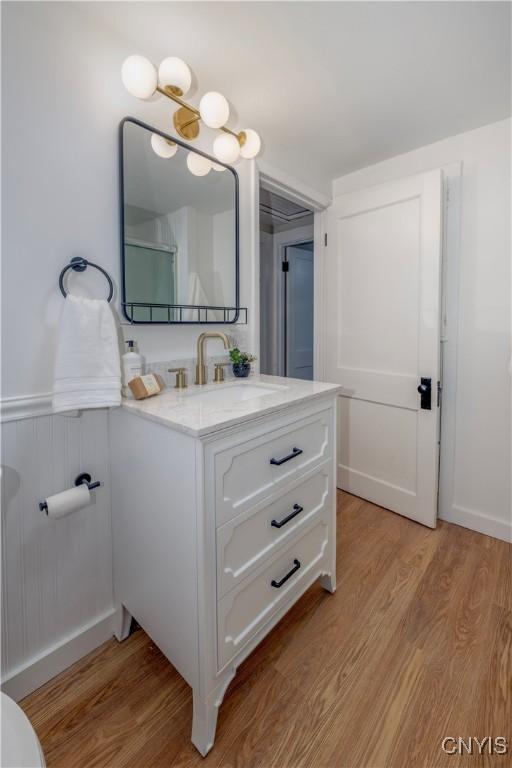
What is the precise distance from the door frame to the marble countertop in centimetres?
47

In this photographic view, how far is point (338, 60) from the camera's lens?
4.64 feet

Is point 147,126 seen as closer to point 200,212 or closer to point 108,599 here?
point 200,212

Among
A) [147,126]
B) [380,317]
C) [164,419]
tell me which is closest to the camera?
[164,419]

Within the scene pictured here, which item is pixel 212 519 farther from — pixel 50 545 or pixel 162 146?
pixel 162 146

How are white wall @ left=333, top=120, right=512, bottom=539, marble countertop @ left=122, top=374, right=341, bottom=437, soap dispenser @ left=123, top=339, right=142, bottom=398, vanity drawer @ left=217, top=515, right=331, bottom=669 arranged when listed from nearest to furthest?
1. marble countertop @ left=122, top=374, right=341, bottom=437
2. vanity drawer @ left=217, top=515, right=331, bottom=669
3. soap dispenser @ left=123, top=339, right=142, bottom=398
4. white wall @ left=333, top=120, right=512, bottom=539

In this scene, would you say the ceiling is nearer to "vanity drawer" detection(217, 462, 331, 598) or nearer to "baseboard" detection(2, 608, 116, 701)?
"vanity drawer" detection(217, 462, 331, 598)

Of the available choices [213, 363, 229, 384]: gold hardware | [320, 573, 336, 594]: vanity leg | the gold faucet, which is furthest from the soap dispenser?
[320, 573, 336, 594]: vanity leg

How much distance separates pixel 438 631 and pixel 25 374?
1.74 m

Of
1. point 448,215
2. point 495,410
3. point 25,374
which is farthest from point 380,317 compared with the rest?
point 25,374

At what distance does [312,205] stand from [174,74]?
132 cm

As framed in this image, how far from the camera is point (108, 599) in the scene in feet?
4.53

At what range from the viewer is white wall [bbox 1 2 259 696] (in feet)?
3.58

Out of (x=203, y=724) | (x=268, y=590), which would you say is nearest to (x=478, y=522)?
(x=268, y=590)

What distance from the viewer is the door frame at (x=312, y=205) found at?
1.96 meters
